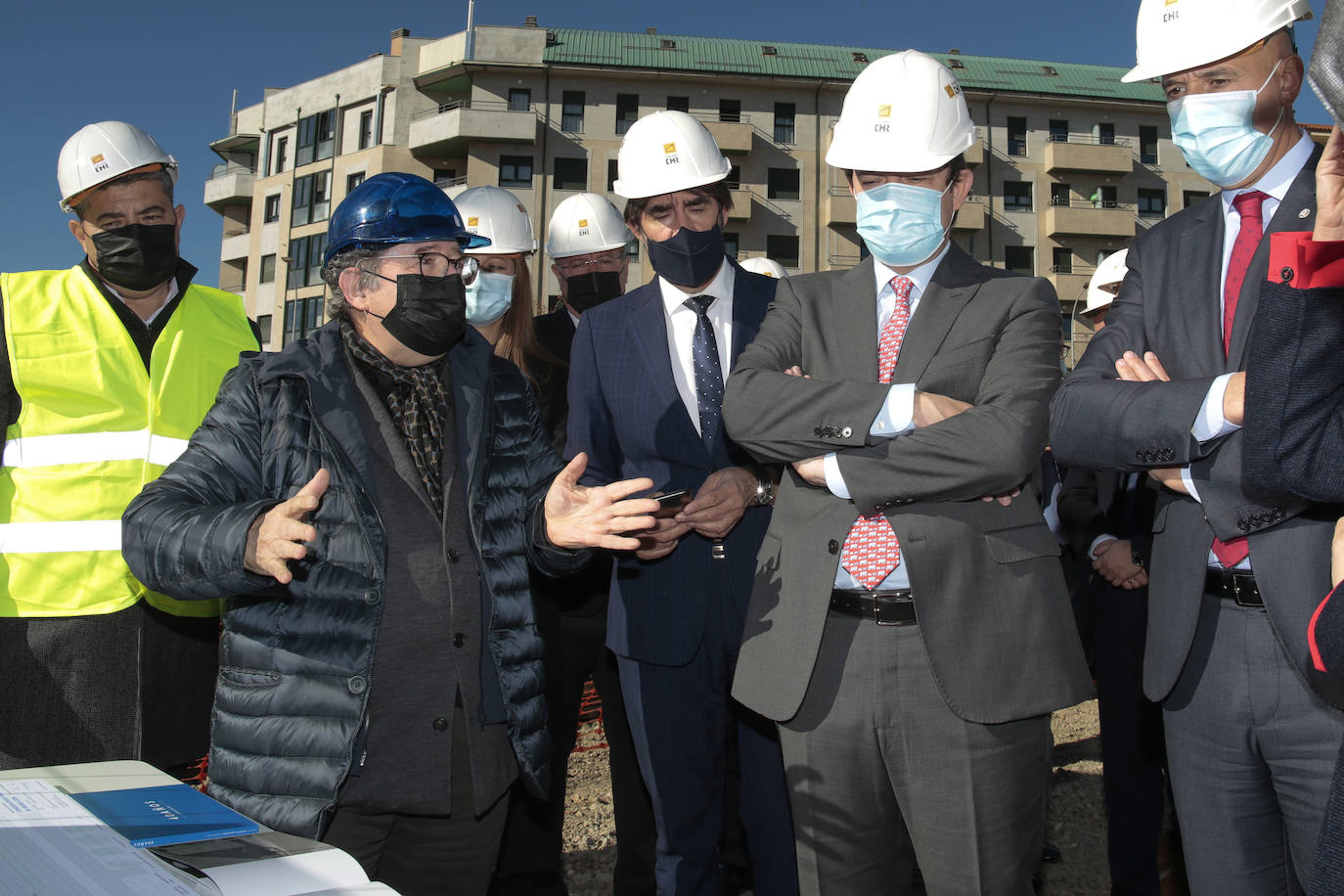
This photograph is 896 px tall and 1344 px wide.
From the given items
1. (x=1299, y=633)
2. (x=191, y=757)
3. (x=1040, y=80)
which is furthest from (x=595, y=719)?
(x=1040, y=80)

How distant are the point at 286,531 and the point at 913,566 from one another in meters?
1.49

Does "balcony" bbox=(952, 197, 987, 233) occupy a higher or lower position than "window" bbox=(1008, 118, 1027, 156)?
lower

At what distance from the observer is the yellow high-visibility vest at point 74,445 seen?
3.21 metres

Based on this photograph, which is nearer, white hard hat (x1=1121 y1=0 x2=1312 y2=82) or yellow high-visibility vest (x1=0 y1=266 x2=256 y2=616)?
white hard hat (x1=1121 y1=0 x2=1312 y2=82)

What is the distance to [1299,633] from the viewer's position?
2092 mm

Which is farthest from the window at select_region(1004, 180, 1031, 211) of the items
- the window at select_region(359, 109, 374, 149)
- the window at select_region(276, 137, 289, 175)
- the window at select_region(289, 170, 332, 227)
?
the window at select_region(276, 137, 289, 175)

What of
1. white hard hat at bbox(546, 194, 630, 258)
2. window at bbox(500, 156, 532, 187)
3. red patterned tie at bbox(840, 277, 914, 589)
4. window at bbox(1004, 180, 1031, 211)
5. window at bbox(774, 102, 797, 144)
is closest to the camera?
red patterned tie at bbox(840, 277, 914, 589)

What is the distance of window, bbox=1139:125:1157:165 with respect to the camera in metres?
41.4

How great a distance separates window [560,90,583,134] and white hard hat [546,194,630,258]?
1365 inches

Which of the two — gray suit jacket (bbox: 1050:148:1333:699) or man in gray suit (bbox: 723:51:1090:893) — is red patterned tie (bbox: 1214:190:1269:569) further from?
man in gray suit (bbox: 723:51:1090:893)

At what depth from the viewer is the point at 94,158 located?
11.6ft

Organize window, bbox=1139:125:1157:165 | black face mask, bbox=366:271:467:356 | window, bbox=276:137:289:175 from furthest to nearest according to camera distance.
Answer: window, bbox=276:137:289:175 → window, bbox=1139:125:1157:165 → black face mask, bbox=366:271:467:356

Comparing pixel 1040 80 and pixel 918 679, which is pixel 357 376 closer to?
pixel 918 679

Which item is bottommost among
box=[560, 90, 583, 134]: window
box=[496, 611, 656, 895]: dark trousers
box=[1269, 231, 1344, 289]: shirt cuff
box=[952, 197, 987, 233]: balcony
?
box=[496, 611, 656, 895]: dark trousers
